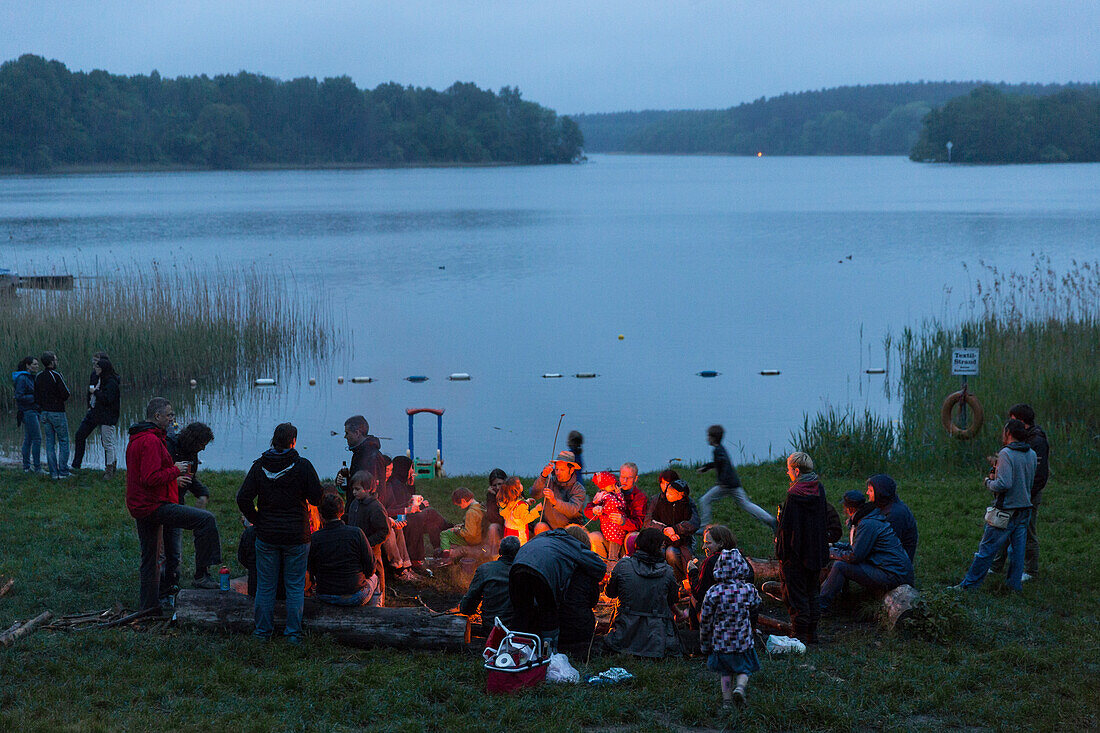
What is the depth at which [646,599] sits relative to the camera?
8.00 m

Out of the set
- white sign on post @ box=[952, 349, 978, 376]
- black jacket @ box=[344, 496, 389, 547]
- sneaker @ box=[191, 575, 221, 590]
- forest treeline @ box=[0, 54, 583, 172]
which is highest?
forest treeline @ box=[0, 54, 583, 172]

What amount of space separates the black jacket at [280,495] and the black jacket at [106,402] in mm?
6893

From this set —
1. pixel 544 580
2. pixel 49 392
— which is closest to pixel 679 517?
pixel 544 580

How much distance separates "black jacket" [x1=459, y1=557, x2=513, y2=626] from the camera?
7949 mm

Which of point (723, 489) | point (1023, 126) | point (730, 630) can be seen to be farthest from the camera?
point (1023, 126)

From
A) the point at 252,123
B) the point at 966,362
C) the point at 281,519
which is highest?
the point at 252,123

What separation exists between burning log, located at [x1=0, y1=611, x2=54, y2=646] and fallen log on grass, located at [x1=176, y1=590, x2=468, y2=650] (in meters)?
1.08

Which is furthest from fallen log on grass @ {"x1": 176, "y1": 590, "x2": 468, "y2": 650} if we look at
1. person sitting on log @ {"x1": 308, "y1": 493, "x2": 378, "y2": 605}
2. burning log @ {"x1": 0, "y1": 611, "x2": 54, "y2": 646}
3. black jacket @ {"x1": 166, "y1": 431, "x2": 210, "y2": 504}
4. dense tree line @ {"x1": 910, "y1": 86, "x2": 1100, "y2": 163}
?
dense tree line @ {"x1": 910, "y1": 86, "x2": 1100, "y2": 163}

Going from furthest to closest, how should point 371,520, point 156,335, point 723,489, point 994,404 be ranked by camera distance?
point 156,335, point 994,404, point 723,489, point 371,520

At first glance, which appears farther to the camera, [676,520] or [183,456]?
[676,520]

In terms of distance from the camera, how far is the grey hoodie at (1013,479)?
9.23 meters

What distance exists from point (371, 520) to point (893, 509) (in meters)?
4.50

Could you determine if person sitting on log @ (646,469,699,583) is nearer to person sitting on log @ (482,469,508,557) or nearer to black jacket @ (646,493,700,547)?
black jacket @ (646,493,700,547)

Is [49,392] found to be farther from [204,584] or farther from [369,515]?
[369,515]
